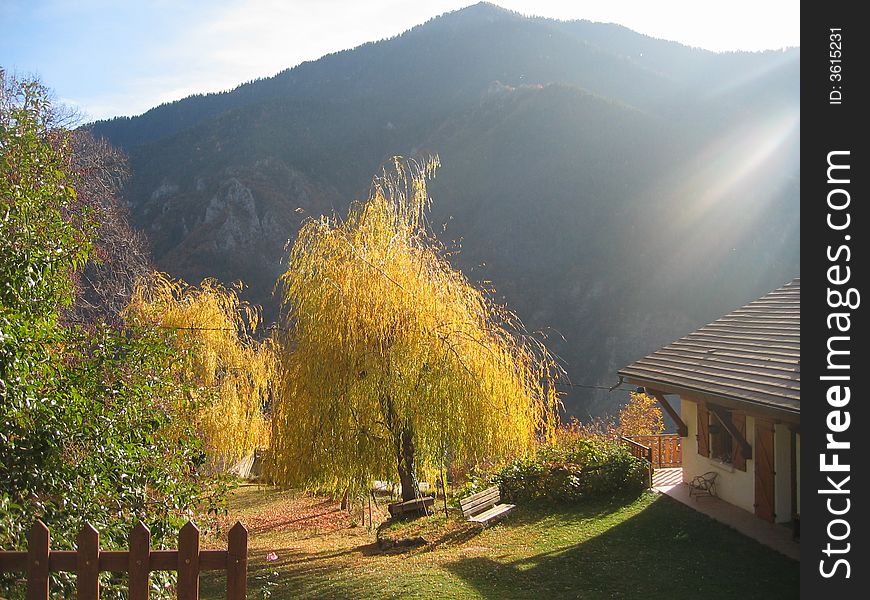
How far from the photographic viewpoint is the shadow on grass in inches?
354

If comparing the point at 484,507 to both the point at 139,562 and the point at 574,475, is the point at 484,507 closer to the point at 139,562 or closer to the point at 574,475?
the point at 574,475

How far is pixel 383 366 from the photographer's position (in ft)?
39.7

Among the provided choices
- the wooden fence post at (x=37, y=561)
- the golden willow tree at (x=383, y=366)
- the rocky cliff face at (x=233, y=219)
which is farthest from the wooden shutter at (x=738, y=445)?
the rocky cliff face at (x=233, y=219)

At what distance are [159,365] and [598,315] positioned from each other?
6332 cm

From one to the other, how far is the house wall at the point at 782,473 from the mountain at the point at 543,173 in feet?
133

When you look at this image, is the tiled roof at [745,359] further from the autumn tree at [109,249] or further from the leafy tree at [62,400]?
the autumn tree at [109,249]

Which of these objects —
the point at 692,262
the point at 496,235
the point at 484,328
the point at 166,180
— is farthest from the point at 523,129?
the point at 484,328

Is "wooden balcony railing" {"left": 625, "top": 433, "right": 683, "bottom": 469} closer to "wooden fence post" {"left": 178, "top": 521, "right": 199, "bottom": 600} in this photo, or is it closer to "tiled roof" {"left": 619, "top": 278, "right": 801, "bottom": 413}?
"tiled roof" {"left": 619, "top": 278, "right": 801, "bottom": 413}

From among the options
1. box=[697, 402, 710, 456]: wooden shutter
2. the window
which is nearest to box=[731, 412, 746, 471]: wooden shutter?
the window

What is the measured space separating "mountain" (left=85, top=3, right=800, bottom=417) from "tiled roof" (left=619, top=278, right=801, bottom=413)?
38.1 metres

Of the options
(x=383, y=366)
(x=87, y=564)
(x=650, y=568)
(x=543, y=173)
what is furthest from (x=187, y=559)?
(x=543, y=173)

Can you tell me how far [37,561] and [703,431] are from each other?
12810 mm

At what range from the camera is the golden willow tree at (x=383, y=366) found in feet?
39.8
